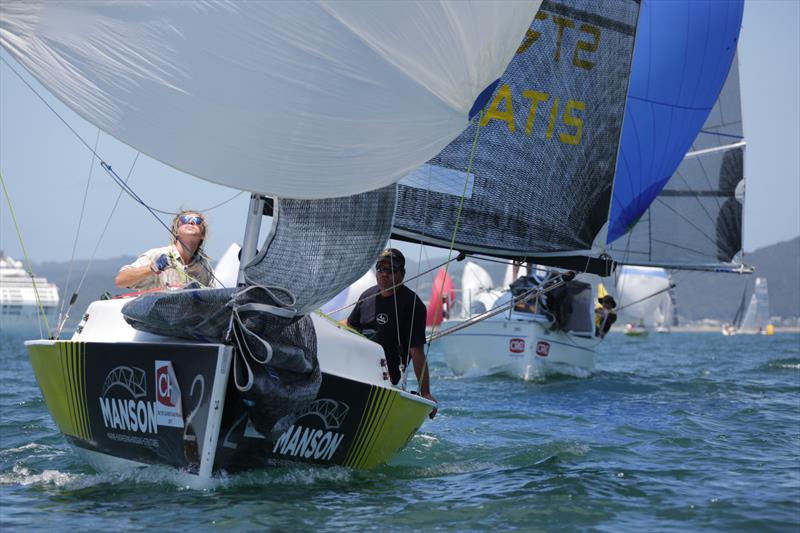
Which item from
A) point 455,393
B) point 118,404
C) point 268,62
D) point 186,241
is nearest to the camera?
point 268,62

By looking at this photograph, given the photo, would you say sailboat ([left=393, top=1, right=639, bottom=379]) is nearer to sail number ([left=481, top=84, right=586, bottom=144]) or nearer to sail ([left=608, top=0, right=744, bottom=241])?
sail number ([left=481, top=84, right=586, bottom=144])

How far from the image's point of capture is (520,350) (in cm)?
1733

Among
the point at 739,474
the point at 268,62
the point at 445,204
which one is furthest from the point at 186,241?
the point at 739,474

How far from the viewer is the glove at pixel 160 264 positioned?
254 inches

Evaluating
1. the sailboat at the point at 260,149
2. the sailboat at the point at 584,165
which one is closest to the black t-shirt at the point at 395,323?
the sailboat at the point at 584,165

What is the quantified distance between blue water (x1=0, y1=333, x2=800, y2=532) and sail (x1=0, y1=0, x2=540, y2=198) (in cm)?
171

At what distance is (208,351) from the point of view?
5.73 metres

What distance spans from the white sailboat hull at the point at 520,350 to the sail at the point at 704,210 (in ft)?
5.90

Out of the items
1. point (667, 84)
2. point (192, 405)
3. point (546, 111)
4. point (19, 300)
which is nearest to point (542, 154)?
point (546, 111)

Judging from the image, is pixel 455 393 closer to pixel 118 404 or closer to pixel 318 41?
pixel 118 404

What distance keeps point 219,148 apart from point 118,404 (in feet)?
5.56

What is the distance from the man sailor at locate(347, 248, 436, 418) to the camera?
7504 millimetres

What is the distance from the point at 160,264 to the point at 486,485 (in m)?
2.38

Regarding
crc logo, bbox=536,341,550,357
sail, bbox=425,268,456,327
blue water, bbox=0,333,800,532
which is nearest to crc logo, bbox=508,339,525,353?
crc logo, bbox=536,341,550,357
